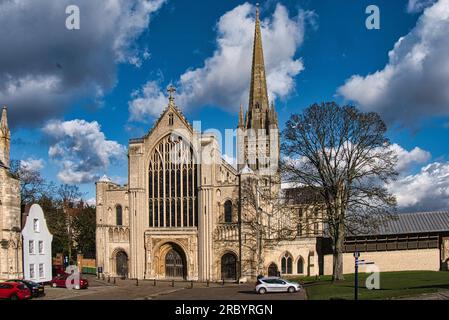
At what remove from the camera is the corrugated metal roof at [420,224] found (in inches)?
1815

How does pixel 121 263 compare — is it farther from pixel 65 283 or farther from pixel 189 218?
pixel 65 283

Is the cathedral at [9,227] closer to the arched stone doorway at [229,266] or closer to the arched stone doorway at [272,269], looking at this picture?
the arched stone doorway at [229,266]

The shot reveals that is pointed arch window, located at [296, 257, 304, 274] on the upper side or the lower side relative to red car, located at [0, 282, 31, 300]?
lower

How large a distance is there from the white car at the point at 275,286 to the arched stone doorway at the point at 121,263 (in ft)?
77.2

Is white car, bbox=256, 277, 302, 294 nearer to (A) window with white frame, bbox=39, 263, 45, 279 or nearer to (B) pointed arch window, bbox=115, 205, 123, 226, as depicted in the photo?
(A) window with white frame, bbox=39, 263, 45, 279

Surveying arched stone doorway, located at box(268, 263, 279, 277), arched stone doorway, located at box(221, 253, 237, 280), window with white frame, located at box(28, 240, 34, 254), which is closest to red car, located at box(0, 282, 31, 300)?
window with white frame, located at box(28, 240, 34, 254)

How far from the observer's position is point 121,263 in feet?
175

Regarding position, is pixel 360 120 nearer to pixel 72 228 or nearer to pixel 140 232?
pixel 140 232

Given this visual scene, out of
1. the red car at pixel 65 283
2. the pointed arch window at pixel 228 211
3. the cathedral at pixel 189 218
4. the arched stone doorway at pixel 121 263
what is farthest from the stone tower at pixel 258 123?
the red car at pixel 65 283

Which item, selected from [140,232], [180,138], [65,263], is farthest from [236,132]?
[65,263]

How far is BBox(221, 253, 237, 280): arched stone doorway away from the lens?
162ft

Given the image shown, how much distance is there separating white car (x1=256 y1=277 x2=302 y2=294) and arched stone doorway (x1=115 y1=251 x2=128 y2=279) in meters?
23.5

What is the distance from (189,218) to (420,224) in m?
21.2

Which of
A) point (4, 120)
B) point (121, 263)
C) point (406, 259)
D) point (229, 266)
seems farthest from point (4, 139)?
point (406, 259)
